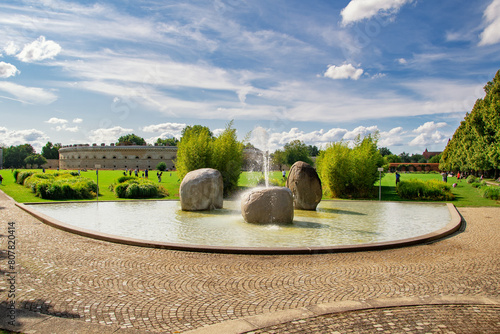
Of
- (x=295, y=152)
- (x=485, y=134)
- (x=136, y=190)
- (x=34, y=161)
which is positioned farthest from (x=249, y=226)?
(x=34, y=161)

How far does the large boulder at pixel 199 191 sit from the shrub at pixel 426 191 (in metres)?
15.1

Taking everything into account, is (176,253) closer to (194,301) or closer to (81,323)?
(194,301)

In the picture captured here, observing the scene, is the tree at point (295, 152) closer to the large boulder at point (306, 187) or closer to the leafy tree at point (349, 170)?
the leafy tree at point (349, 170)

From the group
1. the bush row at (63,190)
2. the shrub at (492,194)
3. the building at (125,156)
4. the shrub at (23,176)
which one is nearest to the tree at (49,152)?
the building at (125,156)

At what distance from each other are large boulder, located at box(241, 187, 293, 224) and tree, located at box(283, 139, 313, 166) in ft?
257

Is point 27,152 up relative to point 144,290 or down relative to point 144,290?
up

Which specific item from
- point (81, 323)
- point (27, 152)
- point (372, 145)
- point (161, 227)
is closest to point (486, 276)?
point (81, 323)

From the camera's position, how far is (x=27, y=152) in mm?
122438

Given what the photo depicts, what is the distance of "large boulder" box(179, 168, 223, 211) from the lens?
15727mm

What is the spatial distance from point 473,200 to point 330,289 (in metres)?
21.5

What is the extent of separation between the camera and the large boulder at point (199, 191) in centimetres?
1573

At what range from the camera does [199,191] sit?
15.7 m

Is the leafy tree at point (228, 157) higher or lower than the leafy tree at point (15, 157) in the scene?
lower

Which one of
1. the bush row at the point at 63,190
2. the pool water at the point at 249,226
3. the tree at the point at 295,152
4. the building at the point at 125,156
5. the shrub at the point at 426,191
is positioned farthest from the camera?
the building at the point at 125,156
